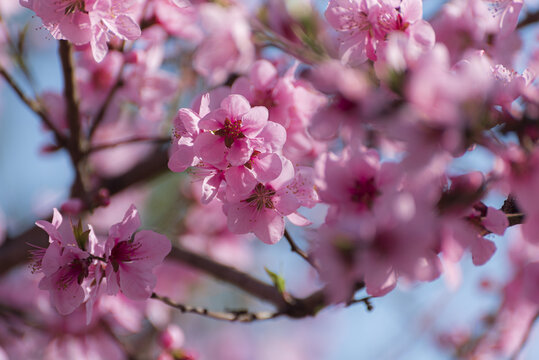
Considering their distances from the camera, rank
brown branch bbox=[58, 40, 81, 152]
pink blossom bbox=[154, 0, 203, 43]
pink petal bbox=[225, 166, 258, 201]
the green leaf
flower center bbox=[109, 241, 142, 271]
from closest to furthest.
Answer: pink petal bbox=[225, 166, 258, 201] → flower center bbox=[109, 241, 142, 271] → the green leaf → brown branch bbox=[58, 40, 81, 152] → pink blossom bbox=[154, 0, 203, 43]

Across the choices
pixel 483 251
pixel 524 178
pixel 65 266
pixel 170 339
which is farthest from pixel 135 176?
pixel 524 178

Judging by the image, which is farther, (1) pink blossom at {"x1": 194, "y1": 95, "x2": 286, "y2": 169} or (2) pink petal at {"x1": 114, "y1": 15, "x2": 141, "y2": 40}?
(2) pink petal at {"x1": 114, "y1": 15, "x2": 141, "y2": 40}

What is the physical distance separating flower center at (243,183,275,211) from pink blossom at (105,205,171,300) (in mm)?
250

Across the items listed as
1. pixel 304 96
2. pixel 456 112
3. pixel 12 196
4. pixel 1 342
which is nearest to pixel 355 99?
pixel 456 112

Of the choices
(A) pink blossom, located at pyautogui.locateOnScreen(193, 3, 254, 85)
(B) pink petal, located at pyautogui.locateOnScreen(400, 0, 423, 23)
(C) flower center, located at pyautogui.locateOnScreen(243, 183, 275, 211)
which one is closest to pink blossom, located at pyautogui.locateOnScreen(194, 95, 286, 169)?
(C) flower center, located at pyautogui.locateOnScreen(243, 183, 275, 211)

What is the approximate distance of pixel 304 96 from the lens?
4.67 ft

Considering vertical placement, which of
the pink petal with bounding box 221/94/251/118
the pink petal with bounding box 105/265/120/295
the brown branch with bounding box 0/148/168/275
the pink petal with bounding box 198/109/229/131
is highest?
the pink petal with bounding box 221/94/251/118

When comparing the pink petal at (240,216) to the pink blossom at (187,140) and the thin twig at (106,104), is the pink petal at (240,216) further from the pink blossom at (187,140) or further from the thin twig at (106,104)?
the thin twig at (106,104)

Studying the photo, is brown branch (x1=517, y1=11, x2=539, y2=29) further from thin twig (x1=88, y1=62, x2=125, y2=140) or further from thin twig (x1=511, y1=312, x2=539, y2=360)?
thin twig (x1=88, y1=62, x2=125, y2=140)

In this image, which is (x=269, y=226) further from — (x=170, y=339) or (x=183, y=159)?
(x=170, y=339)

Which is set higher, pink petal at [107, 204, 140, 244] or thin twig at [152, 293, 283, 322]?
A: pink petal at [107, 204, 140, 244]

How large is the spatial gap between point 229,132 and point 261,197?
0.19m

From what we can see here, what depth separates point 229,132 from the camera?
118 cm

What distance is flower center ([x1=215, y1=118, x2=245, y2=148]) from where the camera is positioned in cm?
118
